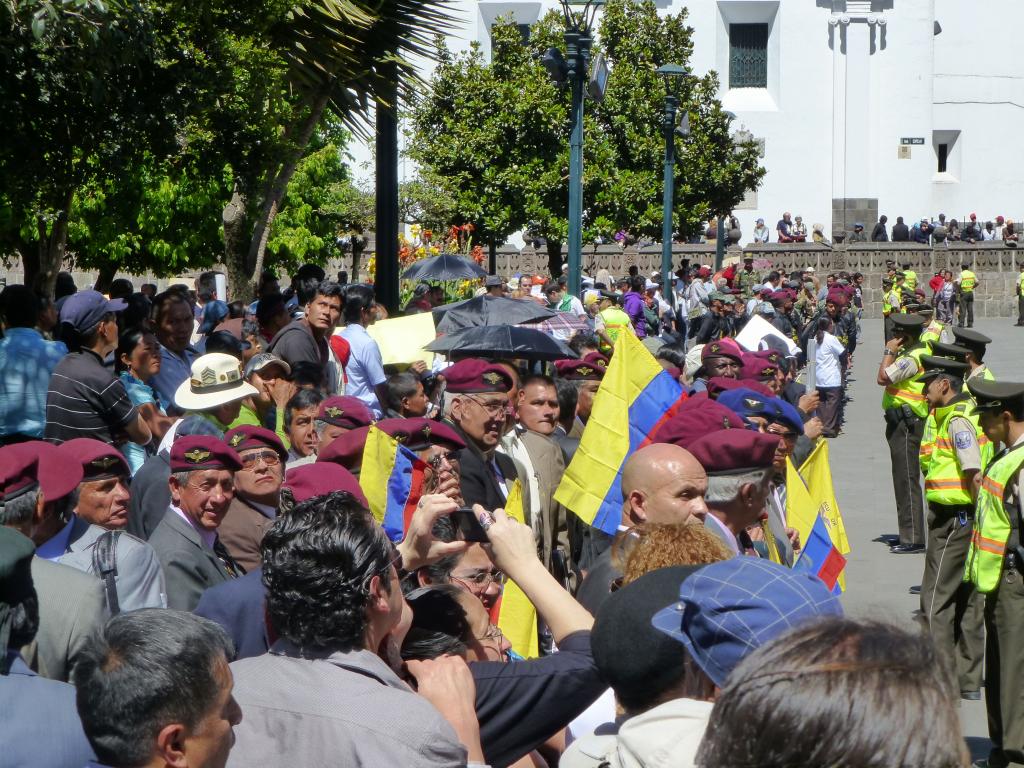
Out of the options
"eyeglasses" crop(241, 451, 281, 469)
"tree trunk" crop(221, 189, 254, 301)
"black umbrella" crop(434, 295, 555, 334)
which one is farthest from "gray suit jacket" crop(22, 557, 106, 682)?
"tree trunk" crop(221, 189, 254, 301)

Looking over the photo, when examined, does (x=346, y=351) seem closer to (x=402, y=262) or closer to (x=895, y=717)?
(x=895, y=717)

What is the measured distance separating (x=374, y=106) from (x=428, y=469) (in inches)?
311

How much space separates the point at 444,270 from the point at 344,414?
14002mm

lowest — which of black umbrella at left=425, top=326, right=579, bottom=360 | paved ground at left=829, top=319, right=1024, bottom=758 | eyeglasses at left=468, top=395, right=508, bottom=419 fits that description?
paved ground at left=829, top=319, right=1024, bottom=758

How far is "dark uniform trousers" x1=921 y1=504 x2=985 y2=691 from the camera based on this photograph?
7895 mm

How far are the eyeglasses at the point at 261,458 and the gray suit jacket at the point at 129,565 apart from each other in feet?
3.56

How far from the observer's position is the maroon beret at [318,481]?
463cm

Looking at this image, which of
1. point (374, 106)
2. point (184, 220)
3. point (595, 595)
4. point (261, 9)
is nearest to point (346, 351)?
point (261, 9)

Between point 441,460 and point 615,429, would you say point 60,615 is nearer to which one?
point 441,460

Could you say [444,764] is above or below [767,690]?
below

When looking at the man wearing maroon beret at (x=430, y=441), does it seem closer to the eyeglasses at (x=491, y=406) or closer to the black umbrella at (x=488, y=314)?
the eyeglasses at (x=491, y=406)

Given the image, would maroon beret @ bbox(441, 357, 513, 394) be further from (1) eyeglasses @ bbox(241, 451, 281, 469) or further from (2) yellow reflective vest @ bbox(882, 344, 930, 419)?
(2) yellow reflective vest @ bbox(882, 344, 930, 419)

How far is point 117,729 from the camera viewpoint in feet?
8.81

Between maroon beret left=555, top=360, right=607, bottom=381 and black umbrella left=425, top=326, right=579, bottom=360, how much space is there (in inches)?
3.1
